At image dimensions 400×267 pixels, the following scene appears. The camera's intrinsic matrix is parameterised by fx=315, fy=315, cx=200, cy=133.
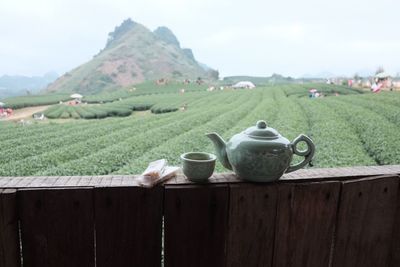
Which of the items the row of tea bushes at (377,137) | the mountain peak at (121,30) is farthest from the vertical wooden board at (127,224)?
the mountain peak at (121,30)

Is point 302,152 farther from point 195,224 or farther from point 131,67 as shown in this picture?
point 131,67

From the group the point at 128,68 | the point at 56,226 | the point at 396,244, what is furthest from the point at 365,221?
the point at 128,68

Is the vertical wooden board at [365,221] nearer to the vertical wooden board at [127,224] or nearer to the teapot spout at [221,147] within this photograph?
the teapot spout at [221,147]

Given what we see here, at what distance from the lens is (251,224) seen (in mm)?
1028

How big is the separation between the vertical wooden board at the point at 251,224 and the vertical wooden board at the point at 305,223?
0.03 m

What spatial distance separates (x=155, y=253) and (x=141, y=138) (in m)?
6.79

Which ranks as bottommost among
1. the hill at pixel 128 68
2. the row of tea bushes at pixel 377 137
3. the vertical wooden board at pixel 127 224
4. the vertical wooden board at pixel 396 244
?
the row of tea bushes at pixel 377 137

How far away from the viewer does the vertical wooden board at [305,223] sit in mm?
1052

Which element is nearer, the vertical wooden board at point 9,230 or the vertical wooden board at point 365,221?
the vertical wooden board at point 9,230

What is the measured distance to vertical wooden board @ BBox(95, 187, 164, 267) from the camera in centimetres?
95

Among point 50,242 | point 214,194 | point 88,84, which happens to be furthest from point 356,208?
point 88,84

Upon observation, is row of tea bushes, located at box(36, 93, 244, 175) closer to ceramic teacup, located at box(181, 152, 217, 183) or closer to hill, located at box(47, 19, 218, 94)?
ceramic teacup, located at box(181, 152, 217, 183)

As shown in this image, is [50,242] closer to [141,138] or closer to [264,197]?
[264,197]

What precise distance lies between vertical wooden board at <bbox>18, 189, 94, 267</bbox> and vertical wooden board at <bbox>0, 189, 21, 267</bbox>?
18mm
